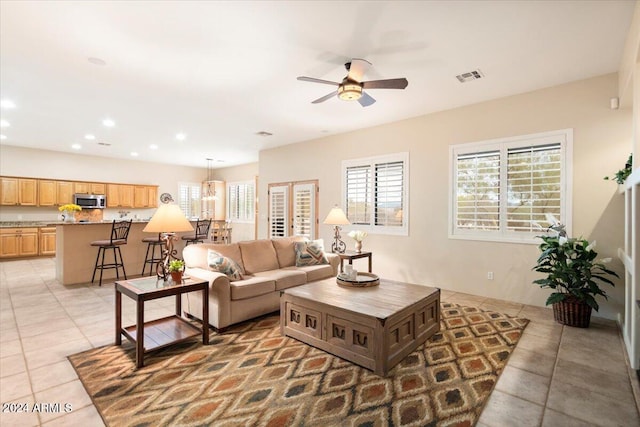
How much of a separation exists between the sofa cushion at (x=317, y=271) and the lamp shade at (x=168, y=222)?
5.93 feet

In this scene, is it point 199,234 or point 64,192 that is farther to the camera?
point 64,192

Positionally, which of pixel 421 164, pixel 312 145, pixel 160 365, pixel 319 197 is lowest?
pixel 160 365

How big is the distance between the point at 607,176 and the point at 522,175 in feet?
2.90

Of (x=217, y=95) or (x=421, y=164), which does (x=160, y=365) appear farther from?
(x=421, y=164)

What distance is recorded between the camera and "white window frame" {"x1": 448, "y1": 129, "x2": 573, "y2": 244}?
13.2 ft

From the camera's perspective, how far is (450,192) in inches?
198

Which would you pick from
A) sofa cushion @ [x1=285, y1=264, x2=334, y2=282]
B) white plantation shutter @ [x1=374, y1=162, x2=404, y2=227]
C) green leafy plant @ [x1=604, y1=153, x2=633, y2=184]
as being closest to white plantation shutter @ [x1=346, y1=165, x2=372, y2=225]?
white plantation shutter @ [x1=374, y1=162, x2=404, y2=227]

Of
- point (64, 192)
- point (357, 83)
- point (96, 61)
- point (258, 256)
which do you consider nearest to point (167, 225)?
point (258, 256)

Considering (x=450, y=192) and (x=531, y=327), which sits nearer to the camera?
(x=531, y=327)

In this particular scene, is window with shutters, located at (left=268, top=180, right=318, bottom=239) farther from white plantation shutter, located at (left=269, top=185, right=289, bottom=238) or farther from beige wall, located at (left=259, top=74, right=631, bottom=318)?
beige wall, located at (left=259, top=74, right=631, bottom=318)

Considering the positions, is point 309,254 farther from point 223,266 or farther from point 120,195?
point 120,195

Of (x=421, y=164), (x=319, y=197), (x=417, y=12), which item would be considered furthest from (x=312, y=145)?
(x=417, y=12)

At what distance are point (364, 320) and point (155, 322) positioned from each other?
7.28 feet

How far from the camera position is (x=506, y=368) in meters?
2.59
